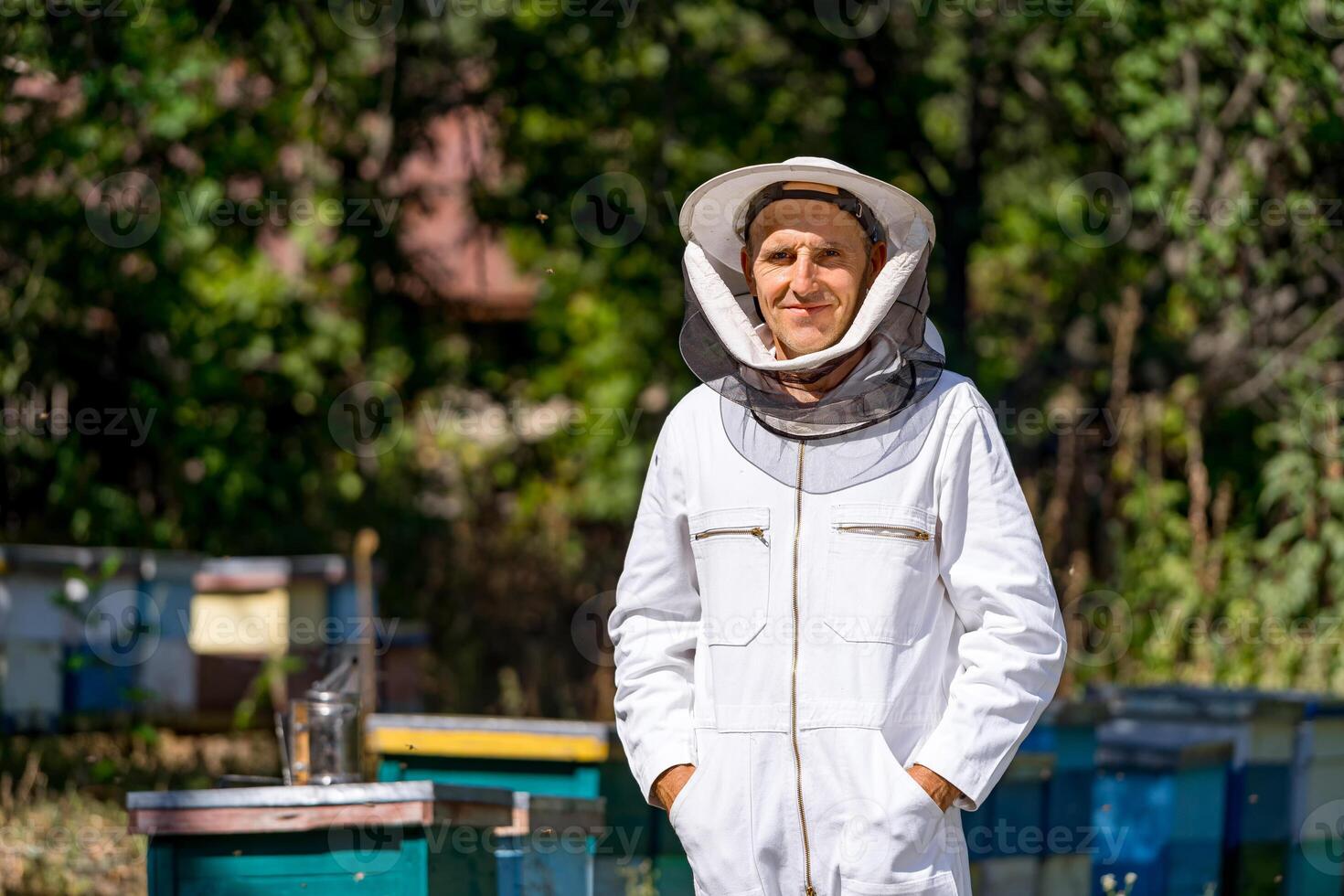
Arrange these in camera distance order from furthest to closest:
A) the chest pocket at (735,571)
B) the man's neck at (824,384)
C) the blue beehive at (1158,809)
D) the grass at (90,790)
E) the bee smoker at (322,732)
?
the grass at (90,790) → the blue beehive at (1158,809) → the bee smoker at (322,732) → the man's neck at (824,384) → the chest pocket at (735,571)

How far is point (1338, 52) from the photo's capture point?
7082 mm

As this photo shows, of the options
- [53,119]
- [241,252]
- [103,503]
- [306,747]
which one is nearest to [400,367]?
[241,252]

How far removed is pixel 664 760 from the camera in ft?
8.29

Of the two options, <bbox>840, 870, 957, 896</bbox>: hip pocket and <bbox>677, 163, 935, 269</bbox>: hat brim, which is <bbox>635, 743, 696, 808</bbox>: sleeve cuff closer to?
<bbox>840, 870, 957, 896</bbox>: hip pocket

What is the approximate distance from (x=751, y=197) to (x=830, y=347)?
0.32m

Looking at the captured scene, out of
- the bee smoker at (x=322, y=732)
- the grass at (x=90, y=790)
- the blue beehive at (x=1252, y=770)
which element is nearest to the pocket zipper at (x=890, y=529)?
the bee smoker at (x=322, y=732)

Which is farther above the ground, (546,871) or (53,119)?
(53,119)

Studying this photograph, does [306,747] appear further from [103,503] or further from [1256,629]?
[1256,629]

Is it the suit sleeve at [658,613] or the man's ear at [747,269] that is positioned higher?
the man's ear at [747,269]

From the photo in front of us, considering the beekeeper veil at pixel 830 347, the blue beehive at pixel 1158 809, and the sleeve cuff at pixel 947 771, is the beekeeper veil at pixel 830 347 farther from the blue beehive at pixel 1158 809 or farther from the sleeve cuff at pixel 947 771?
the blue beehive at pixel 1158 809

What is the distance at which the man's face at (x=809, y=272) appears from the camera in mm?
2545

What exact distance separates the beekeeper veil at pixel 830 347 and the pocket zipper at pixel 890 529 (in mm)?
86

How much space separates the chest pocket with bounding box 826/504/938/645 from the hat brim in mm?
471

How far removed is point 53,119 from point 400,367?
2596mm
